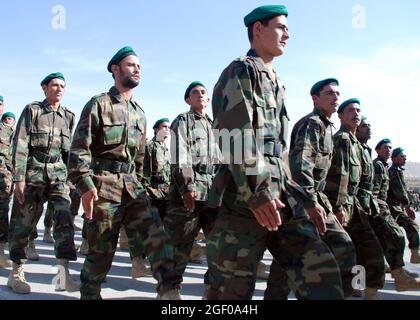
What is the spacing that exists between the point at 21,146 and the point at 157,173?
9.32 feet

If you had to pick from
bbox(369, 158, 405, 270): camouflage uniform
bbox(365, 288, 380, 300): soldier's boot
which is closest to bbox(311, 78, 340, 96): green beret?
bbox(369, 158, 405, 270): camouflage uniform

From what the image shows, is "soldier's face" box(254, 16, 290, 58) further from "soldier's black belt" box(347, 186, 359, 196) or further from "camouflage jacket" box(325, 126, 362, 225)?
"soldier's black belt" box(347, 186, 359, 196)

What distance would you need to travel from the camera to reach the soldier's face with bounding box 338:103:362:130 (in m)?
5.49

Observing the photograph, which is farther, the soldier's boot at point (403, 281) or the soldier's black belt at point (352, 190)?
the soldier's boot at point (403, 281)

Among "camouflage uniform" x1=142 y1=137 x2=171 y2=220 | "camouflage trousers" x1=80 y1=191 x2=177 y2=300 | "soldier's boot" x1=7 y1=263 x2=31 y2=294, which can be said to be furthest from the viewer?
"camouflage uniform" x1=142 y1=137 x2=171 y2=220

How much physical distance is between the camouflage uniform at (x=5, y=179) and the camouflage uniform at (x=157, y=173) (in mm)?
2315

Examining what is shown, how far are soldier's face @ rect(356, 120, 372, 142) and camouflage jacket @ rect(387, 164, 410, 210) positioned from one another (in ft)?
8.31

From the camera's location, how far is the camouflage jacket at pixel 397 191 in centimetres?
878

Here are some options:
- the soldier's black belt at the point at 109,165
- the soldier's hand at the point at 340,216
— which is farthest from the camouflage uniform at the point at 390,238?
the soldier's black belt at the point at 109,165

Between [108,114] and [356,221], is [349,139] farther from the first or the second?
[108,114]

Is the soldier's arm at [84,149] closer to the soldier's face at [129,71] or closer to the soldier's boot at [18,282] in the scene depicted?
the soldier's face at [129,71]

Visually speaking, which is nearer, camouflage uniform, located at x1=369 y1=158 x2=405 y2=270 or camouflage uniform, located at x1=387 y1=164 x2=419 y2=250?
camouflage uniform, located at x1=369 y1=158 x2=405 y2=270

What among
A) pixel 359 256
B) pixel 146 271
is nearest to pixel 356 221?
pixel 359 256

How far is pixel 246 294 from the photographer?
2.50 metres
